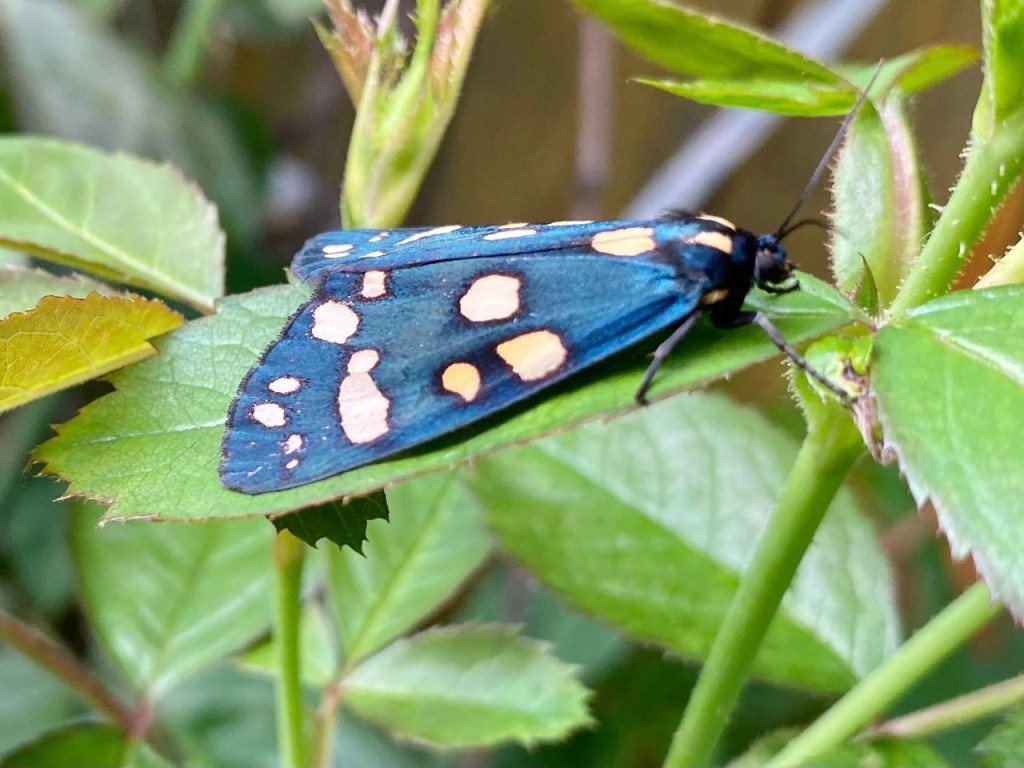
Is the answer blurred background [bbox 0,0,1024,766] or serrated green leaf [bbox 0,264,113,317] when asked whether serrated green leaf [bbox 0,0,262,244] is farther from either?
serrated green leaf [bbox 0,264,113,317]

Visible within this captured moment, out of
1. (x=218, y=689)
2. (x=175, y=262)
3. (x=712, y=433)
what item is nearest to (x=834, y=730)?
(x=712, y=433)

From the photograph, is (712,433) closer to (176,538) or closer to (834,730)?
(834,730)

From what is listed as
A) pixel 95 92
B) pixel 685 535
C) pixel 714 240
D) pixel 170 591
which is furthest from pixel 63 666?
pixel 95 92

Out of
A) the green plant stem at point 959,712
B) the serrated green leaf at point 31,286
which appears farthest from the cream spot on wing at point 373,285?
the green plant stem at point 959,712

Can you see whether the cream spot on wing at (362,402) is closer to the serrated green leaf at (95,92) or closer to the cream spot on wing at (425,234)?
the cream spot on wing at (425,234)

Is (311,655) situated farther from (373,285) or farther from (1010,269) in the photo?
(1010,269)

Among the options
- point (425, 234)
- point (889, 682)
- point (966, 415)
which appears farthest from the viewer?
point (425, 234)
